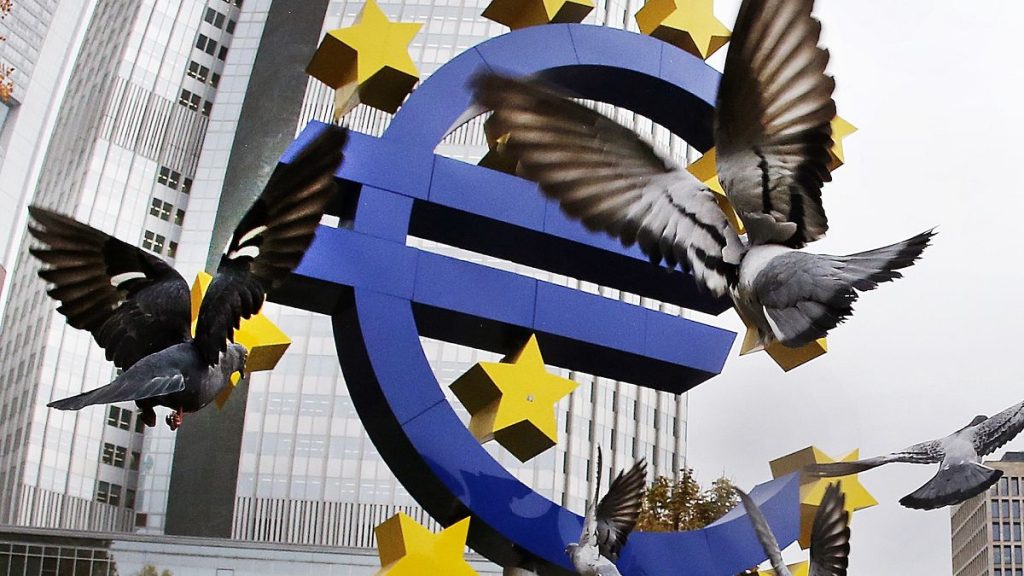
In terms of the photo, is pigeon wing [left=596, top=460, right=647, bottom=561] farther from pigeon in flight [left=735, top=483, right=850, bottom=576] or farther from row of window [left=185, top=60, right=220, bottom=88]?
row of window [left=185, top=60, right=220, bottom=88]

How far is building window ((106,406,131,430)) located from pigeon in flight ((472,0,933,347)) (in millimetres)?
54884

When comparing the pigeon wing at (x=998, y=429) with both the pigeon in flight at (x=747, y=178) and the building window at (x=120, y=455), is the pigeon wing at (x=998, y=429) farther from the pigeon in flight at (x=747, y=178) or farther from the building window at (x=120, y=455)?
the building window at (x=120, y=455)

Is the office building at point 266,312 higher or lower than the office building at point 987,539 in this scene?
higher

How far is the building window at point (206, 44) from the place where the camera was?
61625 millimetres

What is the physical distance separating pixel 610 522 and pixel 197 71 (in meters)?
57.2

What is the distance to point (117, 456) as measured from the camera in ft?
180

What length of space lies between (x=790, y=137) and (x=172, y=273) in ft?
9.83

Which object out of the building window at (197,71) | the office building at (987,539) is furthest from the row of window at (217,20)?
the office building at (987,539)

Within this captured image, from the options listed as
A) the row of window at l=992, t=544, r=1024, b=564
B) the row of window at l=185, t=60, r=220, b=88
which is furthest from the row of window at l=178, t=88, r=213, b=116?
the row of window at l=992, t=544, r=1024, b=564

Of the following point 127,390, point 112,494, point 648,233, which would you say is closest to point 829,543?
point 648,233

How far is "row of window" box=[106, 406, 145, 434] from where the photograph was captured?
55281mm

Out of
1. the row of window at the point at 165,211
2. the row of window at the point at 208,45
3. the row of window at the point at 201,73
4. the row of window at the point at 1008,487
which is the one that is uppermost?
the row of window at the point at 208,45

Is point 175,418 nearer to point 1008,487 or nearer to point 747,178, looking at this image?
point 747,178

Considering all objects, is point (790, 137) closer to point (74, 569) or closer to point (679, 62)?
point (679, 62)
